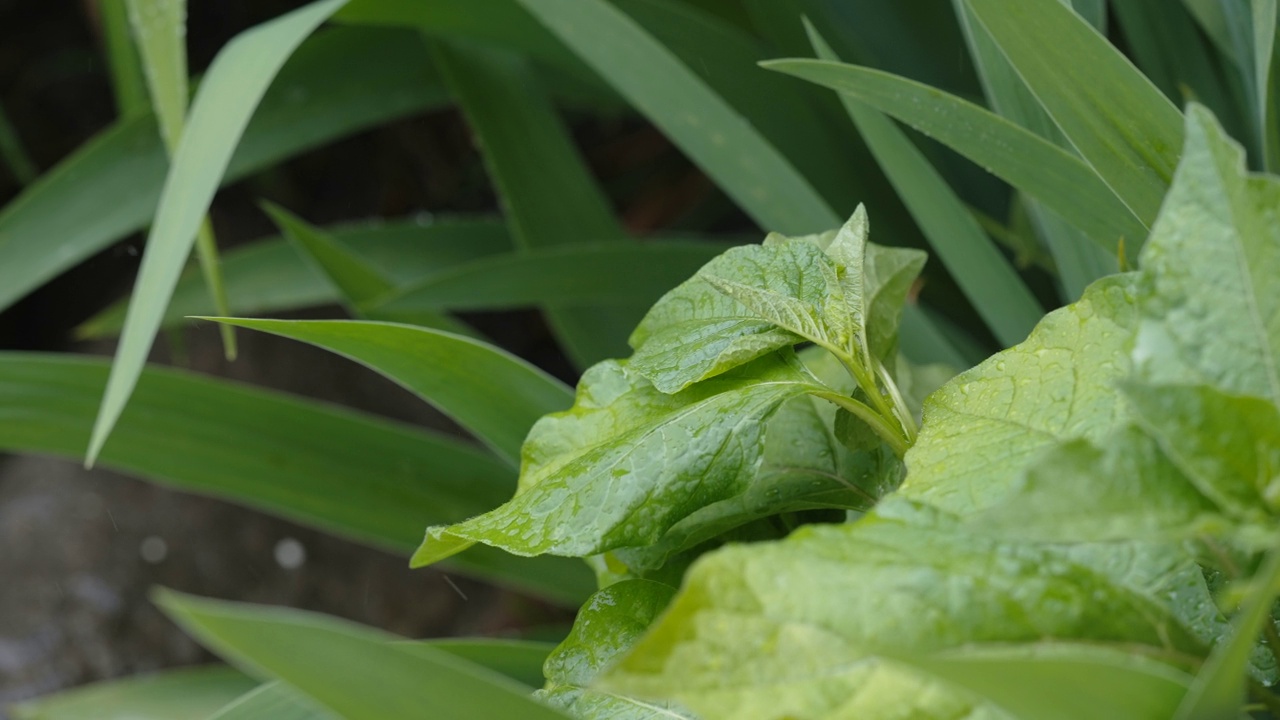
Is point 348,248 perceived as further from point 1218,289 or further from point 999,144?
point 1218,289

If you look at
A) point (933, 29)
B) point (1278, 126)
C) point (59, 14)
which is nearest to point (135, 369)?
point (1278, 126)

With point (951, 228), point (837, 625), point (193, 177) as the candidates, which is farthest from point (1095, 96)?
point (193, 177)

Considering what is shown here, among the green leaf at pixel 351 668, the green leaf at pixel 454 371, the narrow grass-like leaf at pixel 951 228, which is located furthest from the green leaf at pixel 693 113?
the green leaf at pixel 351 668

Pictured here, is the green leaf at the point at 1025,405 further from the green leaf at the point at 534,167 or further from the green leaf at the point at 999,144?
the green leaf at the point at 534,167

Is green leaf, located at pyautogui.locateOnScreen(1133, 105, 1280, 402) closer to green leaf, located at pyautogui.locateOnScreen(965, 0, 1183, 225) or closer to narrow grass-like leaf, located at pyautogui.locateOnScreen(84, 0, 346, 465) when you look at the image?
green leaf, located at pyautogui.locateOnScreen(965, 0, 1183, 225)

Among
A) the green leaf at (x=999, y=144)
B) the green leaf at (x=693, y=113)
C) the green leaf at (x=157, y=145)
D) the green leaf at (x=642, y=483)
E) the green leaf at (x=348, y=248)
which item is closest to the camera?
the green leaf at (x=642, y=483)

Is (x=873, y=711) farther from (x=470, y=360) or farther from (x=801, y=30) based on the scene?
(x=801, y=30)

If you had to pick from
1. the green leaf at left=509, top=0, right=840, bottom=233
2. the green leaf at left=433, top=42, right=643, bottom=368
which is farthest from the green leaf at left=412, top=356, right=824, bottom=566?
the green leaf at left=433, top=42, right=643, bottom=368
